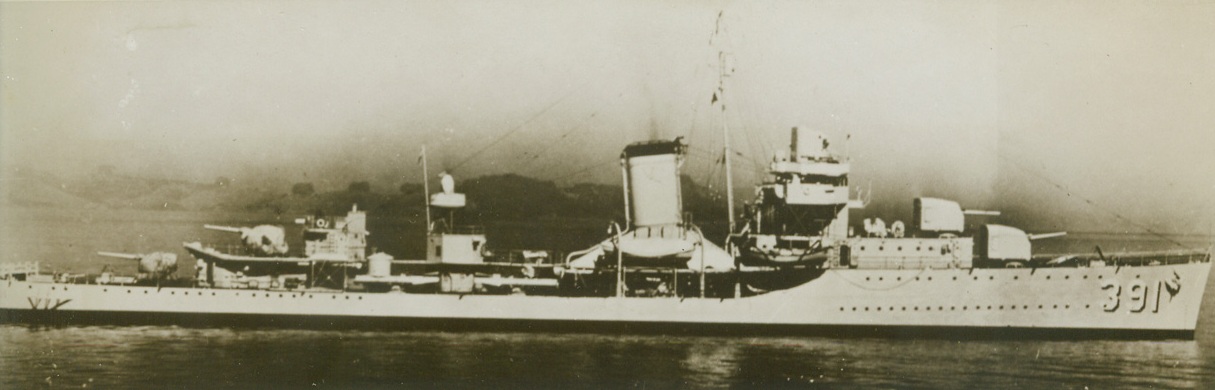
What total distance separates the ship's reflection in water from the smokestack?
2846 millimetres

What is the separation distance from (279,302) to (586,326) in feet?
21.2

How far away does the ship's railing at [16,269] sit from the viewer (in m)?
21.0

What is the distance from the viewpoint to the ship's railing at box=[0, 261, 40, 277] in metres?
21.0

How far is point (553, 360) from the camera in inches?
688

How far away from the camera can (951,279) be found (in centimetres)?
2103

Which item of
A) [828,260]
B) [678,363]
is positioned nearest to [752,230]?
[828,260]

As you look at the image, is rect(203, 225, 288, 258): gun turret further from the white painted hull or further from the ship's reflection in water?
the ship's reflection in water

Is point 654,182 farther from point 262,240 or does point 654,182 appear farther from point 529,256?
point 262,240

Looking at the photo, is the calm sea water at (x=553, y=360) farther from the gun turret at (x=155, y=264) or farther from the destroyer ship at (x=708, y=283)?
the gun turret at (x=155, y=264)

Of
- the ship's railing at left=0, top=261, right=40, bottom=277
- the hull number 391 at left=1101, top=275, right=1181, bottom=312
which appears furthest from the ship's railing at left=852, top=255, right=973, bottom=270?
the ship's railing at left=0, top=261, right=40, bottom=277

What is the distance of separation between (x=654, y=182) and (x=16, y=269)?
13.7 meters

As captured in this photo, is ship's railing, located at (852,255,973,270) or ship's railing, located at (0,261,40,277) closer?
ship's railing, located at (0,261,40,277)

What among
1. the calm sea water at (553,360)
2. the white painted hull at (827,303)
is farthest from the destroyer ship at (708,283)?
the calm sea water at (553,360)

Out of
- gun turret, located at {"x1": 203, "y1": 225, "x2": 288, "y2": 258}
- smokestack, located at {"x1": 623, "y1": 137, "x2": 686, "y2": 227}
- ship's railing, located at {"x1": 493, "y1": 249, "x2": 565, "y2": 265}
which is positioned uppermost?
smokestack, located at {"x1": 623, "y1": 137, "x2": 686, "y2": 227}
